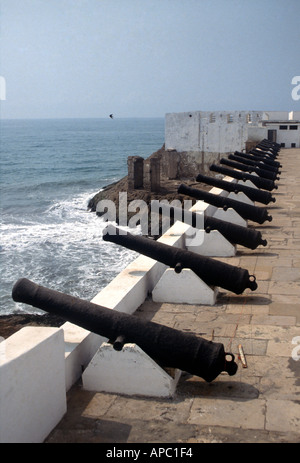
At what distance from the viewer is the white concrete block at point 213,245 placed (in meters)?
9.24

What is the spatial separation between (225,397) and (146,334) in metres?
0.79

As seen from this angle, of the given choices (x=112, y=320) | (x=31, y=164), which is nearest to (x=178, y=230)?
(x=112, y=320)

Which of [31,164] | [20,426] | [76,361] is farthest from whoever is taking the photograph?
[31,164]

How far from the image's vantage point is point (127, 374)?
16.3 feet

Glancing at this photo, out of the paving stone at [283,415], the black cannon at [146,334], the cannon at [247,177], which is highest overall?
the cannon at [247,177]

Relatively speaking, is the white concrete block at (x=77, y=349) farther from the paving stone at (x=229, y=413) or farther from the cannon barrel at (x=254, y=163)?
the cannon barrel at (x=254, y=163)

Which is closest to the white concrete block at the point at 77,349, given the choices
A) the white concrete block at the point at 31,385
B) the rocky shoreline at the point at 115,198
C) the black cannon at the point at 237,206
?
the white concrete block at the point at 31,385

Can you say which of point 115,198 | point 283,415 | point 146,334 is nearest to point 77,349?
point 146,334

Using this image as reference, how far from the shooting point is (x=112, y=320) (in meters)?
5.00

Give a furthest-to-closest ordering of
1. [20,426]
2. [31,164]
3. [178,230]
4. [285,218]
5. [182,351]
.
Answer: [31,164], [285,218], [178,230], [182,351], [20,426]

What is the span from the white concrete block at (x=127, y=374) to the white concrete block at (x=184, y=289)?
86.1 inches

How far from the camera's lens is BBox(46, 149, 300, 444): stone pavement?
14.2ft

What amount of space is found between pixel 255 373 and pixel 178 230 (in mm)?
4302
